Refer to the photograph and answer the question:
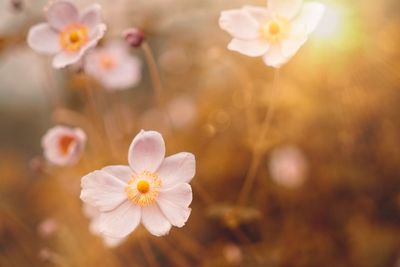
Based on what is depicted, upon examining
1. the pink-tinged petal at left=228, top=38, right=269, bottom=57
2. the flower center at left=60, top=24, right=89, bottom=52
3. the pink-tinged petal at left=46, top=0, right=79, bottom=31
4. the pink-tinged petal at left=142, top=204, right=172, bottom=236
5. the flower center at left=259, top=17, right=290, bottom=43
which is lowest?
the pink-tinged petal at left=142, top=204, right=172, bottom=236

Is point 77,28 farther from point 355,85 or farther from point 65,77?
point 65,77

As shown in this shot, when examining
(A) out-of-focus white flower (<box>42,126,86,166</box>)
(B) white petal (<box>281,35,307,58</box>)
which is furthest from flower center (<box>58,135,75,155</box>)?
(B) white petal (<box>281,35,307,58</box>)

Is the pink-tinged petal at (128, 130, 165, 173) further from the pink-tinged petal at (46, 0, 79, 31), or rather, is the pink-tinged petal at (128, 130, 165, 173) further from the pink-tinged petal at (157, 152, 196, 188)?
the pink-tinged petal at (46, 0, 79, 31)

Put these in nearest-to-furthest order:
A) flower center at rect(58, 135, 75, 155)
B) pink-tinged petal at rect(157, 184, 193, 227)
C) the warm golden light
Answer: pink-tinged petal at rect(157, 184, 193, 227) → flower center at rect(58, 135, 75, 155) → the warm golden light

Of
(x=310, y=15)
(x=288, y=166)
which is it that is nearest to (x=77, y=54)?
(x=310, y=15)

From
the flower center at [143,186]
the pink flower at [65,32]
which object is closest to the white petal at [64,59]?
the pink flower at [65,32]

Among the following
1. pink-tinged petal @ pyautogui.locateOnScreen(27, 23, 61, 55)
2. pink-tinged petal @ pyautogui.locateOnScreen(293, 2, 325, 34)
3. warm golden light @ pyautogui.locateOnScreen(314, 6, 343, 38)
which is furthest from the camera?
warm golden light @ pyautogui.locateOnScreen(314, 6, 343, 38)

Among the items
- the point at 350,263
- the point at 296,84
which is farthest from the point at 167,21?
the point at 350,263
